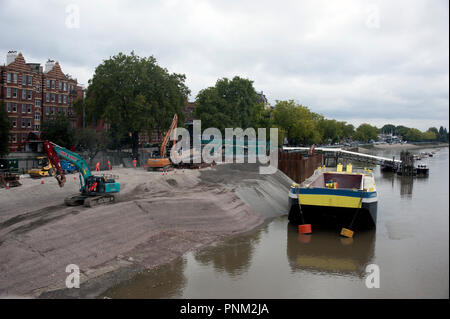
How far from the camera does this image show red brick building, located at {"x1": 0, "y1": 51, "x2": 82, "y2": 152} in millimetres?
52781

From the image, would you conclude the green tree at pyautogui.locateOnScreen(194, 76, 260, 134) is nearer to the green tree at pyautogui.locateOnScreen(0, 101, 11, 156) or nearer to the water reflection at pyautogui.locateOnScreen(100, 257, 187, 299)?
the green tree at pyautogui.locateOnScreen(0, 101, 11, 156)

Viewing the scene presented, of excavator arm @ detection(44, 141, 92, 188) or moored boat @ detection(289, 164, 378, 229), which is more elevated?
excavator arm @ detection(44, 141, 92, 188)

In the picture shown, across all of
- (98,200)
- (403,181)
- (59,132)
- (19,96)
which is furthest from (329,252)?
(19,96)

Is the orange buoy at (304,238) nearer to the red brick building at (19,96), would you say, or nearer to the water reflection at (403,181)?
the water reflection at (403,181)

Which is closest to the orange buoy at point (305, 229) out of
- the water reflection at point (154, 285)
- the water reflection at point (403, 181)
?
the water reflection at point (154, 285)

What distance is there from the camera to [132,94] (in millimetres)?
49406

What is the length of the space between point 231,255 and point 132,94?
114ft

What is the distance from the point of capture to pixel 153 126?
168 feet

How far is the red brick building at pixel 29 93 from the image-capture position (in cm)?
5278

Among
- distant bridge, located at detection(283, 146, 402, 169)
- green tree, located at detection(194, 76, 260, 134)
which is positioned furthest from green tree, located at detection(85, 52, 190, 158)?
distant bridge, located at detection(283, 146, 402, 169)

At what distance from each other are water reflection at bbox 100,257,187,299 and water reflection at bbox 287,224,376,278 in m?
5.79
